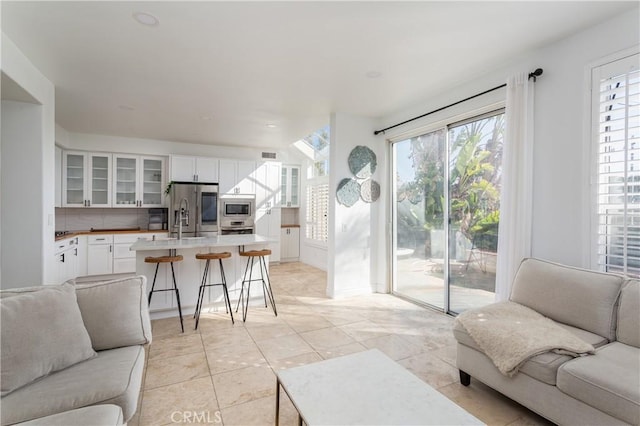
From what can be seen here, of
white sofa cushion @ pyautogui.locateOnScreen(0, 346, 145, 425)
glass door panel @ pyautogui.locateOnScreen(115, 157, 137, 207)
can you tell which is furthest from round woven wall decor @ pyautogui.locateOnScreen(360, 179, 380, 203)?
glass door panel @ pyautogui.locateOnScreen(115, 157, 137, 207)

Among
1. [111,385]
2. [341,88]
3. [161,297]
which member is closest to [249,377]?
[111,385]

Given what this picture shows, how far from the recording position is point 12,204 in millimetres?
2896

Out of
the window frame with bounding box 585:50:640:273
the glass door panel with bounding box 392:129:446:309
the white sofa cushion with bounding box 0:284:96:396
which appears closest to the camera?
the white sofa cushion with bounding box 0:284:96:396

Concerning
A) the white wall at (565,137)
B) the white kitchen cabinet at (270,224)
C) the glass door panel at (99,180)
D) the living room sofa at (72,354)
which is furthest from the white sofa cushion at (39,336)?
the white kitchen cabinet at (270,224)

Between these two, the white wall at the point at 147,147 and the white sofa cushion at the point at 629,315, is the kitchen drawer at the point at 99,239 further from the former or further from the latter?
the white sofa cushion at the point at 629,315

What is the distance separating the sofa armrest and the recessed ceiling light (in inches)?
72.0

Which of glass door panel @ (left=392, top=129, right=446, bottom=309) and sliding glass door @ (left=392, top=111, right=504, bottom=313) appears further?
glass door panel @ (left=392, top=129, right=446, bottom=309)

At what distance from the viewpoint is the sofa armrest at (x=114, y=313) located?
181 centimetres

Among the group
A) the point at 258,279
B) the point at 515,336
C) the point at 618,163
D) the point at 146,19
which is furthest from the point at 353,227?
the point at 146,19

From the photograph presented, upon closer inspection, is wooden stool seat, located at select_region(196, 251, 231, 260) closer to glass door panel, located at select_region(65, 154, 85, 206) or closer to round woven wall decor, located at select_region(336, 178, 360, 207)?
round woven wall decor, located at select_region(336, 178, 360, 207)

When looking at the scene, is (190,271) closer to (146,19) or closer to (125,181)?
(146,19)

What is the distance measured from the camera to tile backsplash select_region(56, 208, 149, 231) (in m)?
5.55

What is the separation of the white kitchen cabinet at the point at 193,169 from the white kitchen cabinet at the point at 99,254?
154cm

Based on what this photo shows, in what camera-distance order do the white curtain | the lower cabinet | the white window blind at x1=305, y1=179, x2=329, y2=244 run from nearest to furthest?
the white curtain < the lower cabinet < the white window blind at x1=305, y1=179, x2=329, y2=244
